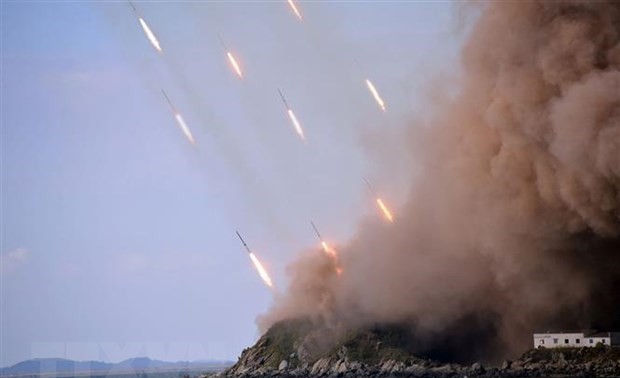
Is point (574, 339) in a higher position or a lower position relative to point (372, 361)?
lower

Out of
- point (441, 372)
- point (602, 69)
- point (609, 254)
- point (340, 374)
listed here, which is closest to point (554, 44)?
point (602, 69)

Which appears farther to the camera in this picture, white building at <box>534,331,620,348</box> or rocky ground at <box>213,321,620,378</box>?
white building at <box>534,331,620,348</box>

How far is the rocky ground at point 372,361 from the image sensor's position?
279ft

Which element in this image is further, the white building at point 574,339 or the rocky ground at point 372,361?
the white building at point 574,339

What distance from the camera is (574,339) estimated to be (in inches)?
3460

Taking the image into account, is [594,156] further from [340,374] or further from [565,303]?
[340,374]

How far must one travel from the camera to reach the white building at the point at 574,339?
86938 millimetres

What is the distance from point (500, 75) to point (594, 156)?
1006 cm

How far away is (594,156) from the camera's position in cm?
7612

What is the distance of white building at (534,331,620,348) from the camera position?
86.9 m

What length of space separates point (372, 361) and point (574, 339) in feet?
53.1

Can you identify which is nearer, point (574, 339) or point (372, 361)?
point (574, 339)

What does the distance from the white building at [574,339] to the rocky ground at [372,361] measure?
74 centimetres

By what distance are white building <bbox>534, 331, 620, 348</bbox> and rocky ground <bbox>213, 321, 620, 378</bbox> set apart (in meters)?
0.74
